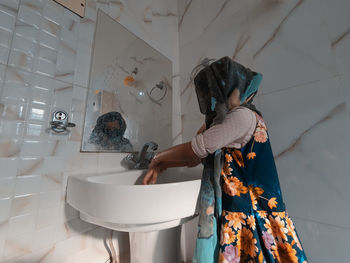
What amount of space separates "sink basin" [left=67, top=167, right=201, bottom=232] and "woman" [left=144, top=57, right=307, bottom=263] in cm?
9

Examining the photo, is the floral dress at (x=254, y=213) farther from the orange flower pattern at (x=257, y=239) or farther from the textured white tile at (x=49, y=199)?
the textured white tile at (x=49, y=199)

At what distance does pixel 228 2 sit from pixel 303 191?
123 cm

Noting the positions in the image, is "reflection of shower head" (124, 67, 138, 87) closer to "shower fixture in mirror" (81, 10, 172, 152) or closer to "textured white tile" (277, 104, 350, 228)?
"shower fixture in mirror" (81, 10, 172, 152)

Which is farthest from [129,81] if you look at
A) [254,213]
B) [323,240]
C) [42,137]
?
[323,240]

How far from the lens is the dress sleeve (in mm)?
524

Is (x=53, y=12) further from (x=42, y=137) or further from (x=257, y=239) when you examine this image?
(x=257, y=239)

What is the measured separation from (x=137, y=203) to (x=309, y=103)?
0.85m

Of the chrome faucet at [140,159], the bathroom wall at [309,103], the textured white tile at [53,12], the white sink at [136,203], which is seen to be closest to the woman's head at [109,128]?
the chrome faucet at [140,159]

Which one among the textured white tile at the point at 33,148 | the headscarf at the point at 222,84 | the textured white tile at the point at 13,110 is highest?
the headscarf at the point at 222,84

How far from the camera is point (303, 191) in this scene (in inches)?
27.6

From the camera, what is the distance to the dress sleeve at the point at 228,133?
52cm

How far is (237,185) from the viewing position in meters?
0.53

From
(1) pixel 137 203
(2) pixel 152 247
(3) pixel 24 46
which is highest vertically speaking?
(3) pixel 24 46

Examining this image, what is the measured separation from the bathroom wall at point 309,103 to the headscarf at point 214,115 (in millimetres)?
288
